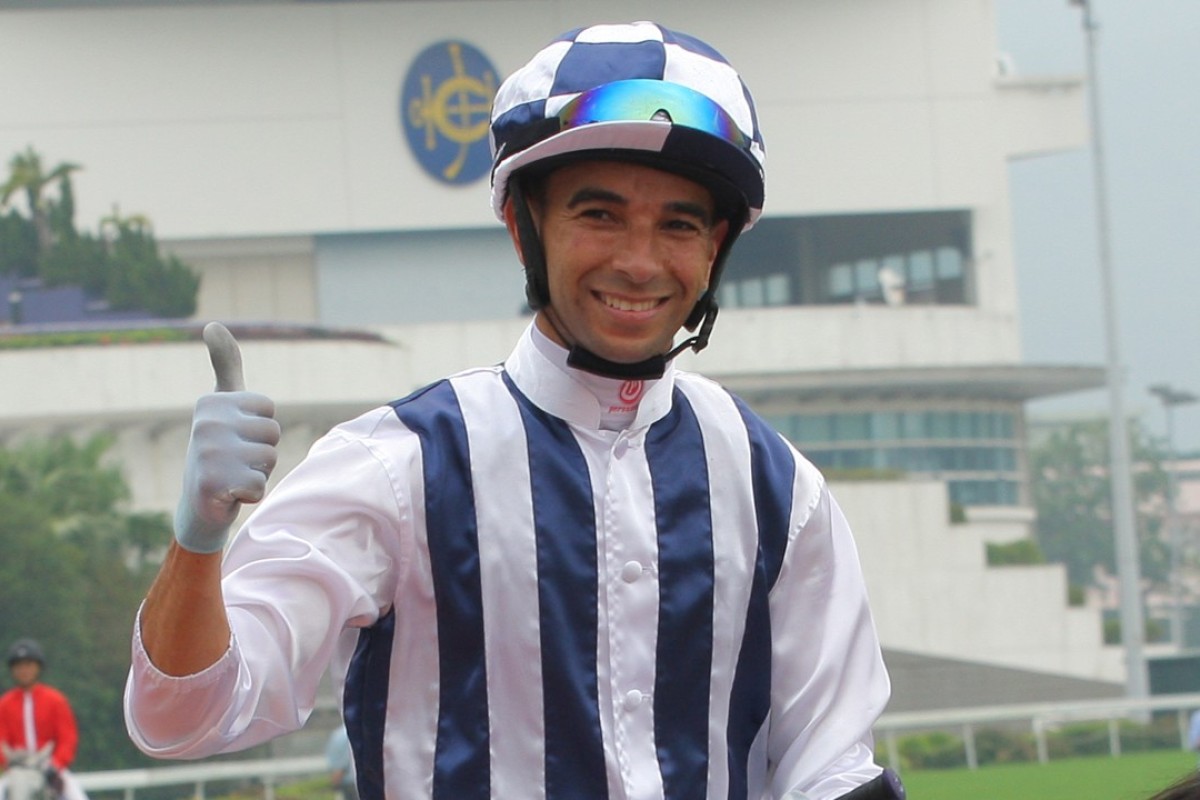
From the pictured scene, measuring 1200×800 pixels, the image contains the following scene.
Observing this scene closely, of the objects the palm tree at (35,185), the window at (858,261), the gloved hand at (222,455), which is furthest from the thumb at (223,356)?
the window at (858,261)

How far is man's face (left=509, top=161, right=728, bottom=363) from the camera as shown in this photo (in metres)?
2.60

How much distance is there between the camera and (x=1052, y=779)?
19719 millimetres

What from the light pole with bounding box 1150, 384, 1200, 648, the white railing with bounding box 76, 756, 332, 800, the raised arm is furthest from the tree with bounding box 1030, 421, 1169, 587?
the raised arm

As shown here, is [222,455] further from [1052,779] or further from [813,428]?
[813,428]

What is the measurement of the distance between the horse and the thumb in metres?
9.85

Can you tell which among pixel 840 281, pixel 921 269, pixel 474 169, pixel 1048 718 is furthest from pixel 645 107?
pixel 840 281

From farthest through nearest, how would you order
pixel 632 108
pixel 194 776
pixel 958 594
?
1. pixel 958 594
2. pixel 194 776
3. pixel 632 108

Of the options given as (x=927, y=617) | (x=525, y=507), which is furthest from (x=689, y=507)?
(x=927, y=617)

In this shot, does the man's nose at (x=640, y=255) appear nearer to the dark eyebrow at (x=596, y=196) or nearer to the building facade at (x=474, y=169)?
the dark eyebrow at (x=596, y=196)

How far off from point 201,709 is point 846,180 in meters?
43.8

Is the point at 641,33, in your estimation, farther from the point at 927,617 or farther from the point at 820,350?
the point at 820,350

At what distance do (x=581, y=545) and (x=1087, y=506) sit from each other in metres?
76.6

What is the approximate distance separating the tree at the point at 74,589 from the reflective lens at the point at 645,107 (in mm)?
29442

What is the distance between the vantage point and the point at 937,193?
45.5 meters
